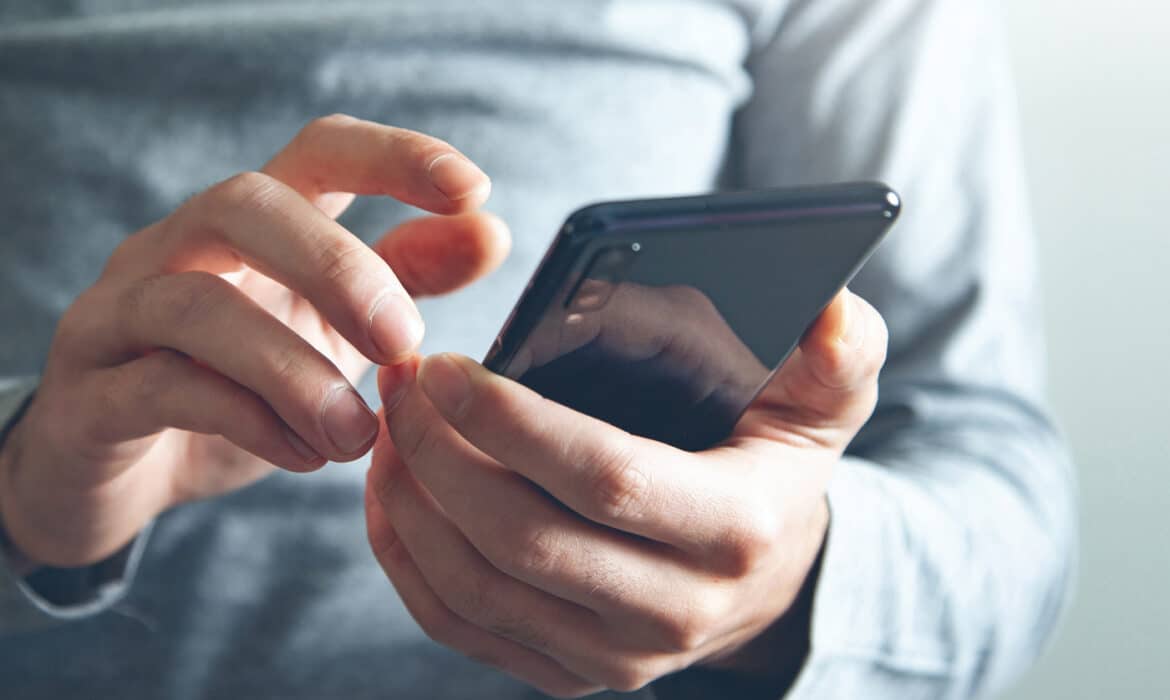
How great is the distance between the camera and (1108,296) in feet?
2.77

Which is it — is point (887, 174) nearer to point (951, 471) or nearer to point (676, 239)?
point (951, 471)

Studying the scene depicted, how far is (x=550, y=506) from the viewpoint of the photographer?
363mm

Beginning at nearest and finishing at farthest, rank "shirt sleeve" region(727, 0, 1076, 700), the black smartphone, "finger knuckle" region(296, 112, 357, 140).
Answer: the black smartphone → "finger knuckle" region(296, 112, 357, 140) → "shirt sleeve" region(727, 0, 1076, 700)

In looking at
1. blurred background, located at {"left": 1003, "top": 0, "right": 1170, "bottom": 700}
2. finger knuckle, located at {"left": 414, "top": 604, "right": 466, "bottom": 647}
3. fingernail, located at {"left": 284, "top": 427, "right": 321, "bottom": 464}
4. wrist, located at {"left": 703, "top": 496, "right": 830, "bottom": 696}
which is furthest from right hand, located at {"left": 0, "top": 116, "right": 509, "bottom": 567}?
blurred background, located at {"left": 1003, "top": 0, "right": 1170, "bottom": 700}

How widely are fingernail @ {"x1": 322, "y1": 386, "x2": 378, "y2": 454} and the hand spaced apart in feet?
0.08

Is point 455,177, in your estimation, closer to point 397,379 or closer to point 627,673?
point 397,379

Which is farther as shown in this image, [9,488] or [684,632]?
[9,488]

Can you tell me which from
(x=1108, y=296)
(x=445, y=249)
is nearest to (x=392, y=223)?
(x=445, y=249)

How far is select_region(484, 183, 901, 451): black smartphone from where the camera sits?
0.30 m

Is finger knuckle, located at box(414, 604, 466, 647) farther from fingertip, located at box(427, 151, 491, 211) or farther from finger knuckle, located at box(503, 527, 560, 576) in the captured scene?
fingertip, located at box(427, 151, 491, 211)

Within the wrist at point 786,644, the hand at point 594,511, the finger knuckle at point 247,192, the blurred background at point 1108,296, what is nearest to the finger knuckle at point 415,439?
the hand at point 594,511

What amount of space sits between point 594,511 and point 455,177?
147 mm

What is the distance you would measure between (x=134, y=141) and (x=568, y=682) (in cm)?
47

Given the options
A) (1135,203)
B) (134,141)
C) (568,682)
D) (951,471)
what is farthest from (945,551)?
(134,141)
